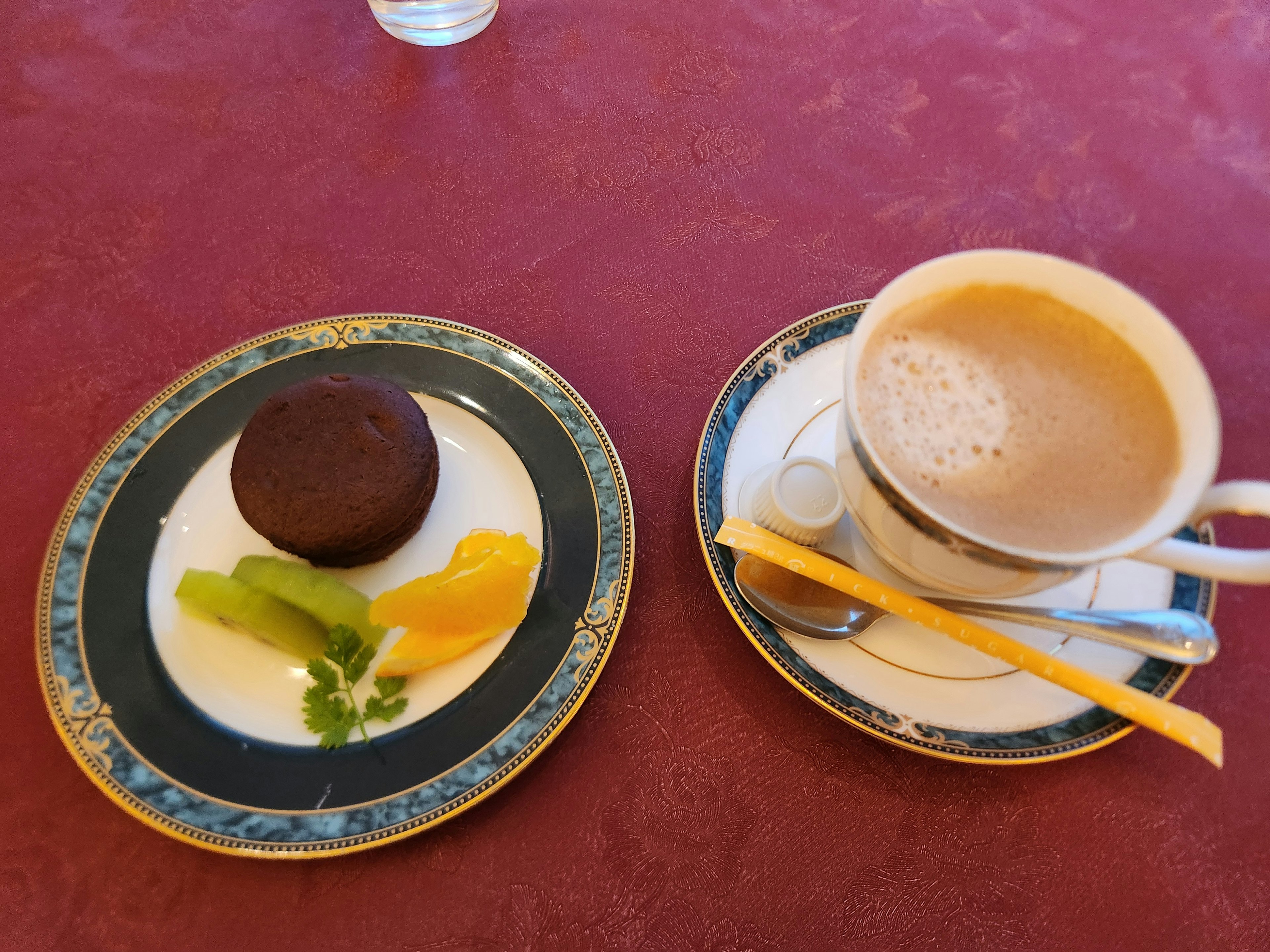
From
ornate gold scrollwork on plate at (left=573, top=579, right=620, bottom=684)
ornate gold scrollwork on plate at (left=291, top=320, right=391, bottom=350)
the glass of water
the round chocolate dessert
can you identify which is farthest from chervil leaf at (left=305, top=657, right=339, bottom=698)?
the glass of water

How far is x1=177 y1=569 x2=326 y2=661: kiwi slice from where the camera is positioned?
2.70ft

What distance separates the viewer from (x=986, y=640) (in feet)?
2.49

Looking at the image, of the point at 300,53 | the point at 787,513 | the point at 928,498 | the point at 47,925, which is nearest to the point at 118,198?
the point at 300,53

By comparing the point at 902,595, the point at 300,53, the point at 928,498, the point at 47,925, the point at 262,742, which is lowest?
the point at 47,925

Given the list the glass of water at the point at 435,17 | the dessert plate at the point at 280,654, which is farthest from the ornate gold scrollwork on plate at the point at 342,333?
the glass of water at the point at 435,17

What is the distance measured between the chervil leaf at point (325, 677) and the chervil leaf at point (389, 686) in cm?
4

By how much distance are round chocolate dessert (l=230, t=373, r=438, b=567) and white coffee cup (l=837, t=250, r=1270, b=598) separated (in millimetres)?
492

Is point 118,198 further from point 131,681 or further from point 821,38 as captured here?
point 821,38

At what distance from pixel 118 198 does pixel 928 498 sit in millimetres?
1273

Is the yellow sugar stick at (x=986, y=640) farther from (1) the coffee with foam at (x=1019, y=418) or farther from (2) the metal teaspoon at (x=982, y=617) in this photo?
(1) the coffee with foam at (x=1019, y=418)

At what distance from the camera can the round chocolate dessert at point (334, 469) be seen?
839 mm

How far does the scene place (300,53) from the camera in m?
1.30

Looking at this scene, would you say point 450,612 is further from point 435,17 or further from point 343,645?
point 435,17

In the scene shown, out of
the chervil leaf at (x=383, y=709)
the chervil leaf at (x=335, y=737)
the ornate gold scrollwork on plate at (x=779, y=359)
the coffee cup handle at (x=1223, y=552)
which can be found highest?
the coffee cup handle at (x=1223, y=552)
